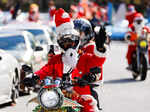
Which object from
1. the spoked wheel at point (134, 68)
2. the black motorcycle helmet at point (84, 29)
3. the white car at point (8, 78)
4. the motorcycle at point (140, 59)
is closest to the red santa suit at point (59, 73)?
the black motorcycle helmet at point (84, 29)

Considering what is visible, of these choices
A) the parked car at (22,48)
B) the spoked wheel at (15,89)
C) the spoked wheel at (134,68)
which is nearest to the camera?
the spoked wheel at (15,89)

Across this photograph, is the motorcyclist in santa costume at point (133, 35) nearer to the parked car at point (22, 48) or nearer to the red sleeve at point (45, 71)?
the parked car at point (22, 48)

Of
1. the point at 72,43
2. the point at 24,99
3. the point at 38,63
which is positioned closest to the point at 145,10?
the point at 38,63

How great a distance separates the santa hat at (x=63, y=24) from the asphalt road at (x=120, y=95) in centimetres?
124

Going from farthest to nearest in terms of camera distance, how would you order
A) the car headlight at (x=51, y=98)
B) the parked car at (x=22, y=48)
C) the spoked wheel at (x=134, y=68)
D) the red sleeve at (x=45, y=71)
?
the spoked wheel at (x=134, y=68)
the parked car at (x=22, y=48)
the red sleeve at (x=45, y=71)
the car headlight at (x=51, y=98)

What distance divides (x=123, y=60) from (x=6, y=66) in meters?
11.6

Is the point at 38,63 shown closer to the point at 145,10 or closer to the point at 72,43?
the point at 72,43

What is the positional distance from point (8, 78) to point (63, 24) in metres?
4.59

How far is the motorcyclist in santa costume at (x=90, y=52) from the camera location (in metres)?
6.71

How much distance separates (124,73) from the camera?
59.7 feet

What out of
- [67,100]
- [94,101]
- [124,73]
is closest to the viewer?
[67,100]

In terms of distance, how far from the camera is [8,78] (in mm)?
11711

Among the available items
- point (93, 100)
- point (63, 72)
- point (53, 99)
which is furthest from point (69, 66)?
point (53, 99)

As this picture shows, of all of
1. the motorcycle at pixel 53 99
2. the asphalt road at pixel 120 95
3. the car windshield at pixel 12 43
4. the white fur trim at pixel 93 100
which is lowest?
the asphalt road at pixel 120 95
